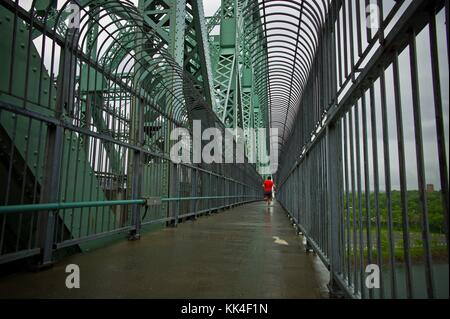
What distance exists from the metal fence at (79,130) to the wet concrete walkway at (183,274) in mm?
361

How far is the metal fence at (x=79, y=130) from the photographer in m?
3.15

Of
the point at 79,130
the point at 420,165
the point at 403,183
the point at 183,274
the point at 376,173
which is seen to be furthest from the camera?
the point at 79,130

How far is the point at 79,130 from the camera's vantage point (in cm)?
369

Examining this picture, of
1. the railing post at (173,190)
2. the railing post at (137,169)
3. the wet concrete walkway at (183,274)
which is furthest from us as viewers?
the railing post at (173,190)

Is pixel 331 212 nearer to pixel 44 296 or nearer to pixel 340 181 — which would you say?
pixel 340 181

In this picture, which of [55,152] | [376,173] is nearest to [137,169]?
[55,152]

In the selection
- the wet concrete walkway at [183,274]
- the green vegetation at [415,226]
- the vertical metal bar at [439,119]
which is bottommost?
the wet concrete walkway at [183,274]

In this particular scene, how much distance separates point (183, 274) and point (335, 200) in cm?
148

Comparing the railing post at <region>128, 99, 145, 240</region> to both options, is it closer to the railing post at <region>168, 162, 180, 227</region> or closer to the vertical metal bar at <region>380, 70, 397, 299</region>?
the railing post at <region>168, 162, 180, 227</region>

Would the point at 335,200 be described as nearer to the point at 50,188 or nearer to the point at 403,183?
the point at 403,183

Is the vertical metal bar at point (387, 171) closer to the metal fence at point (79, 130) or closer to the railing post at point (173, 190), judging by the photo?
the metal fence at point (79, 130)

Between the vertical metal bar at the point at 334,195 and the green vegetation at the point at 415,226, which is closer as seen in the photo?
the green vegetation at the point at 415,226

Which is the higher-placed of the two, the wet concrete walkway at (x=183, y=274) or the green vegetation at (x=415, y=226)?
the green vegetation at (x=415, y=226)

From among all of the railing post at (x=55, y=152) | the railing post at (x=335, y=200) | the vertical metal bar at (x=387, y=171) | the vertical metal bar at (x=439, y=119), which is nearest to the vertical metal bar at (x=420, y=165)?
the vertical metal bar at (x=439, y=119)
